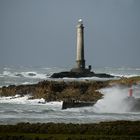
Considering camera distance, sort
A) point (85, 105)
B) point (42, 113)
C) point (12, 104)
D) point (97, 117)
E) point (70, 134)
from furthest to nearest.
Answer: point (12, 104)
point (85, 105)
point (42, 113)
point (97, 117)
point (70, 134)

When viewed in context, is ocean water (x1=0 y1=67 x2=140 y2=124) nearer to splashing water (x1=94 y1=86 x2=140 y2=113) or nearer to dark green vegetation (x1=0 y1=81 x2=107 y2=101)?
splashing water (x1=94 y1=86 x2=140 y2=113)

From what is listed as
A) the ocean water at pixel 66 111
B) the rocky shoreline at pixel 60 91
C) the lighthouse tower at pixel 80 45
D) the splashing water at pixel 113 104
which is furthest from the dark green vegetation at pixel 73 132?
the lighthouse tower at pixel 80 45

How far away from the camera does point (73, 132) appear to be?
77.4ft

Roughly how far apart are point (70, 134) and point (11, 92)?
28260 mm

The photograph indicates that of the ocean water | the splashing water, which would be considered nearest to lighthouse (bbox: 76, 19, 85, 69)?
the ocean water

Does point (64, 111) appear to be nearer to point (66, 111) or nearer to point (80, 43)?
point (66, 111)

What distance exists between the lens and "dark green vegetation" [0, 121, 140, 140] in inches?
882

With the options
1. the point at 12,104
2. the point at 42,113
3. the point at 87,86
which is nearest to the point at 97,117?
the point at 42,113

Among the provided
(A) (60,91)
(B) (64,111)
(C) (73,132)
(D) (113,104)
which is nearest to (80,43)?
(A) (60,91)

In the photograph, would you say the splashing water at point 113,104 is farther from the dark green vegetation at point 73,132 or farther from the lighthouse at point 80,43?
the lighthouse at point 80,43

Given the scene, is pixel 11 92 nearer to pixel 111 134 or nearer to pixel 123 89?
pixel 123 89

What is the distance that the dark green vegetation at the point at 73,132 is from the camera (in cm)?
2241

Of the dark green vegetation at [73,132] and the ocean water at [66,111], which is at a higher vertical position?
the ocean water at [66,111]

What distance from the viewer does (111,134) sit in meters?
23.4
